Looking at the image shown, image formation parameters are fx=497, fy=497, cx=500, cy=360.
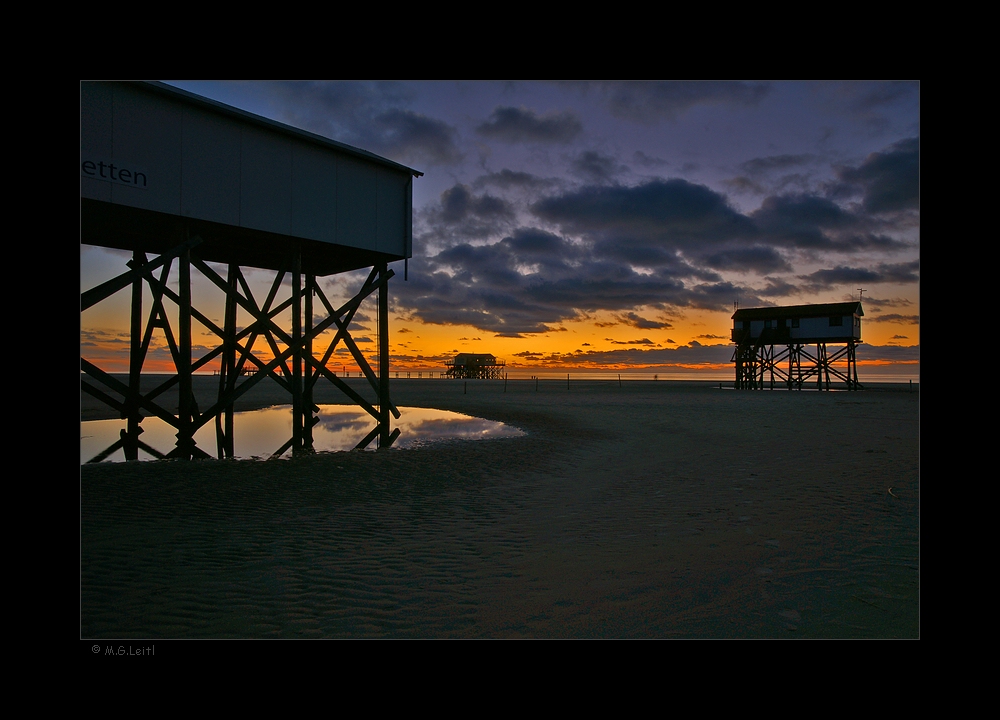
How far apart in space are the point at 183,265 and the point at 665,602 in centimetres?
1142

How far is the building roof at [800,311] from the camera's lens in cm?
4156

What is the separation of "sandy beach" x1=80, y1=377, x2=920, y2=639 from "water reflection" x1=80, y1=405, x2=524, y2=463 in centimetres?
412

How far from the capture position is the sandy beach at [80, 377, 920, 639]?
3621mm

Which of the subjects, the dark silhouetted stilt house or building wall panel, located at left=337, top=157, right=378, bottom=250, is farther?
building wall panel, located at left=337, top=157, right=378, bottom=250

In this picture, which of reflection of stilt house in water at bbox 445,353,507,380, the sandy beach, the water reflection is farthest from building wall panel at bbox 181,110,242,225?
reflection of stilt house in water at bbox 445,353,507,380

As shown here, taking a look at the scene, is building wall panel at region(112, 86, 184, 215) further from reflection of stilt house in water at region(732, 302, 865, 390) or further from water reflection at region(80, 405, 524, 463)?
reflection of stilt house in water at region(732, 302, 865, 390)

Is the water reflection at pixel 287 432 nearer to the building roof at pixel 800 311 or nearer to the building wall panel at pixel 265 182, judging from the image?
the building wall panel at pixel 265 182

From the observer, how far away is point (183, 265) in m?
10.8

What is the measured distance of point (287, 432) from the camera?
714 inches

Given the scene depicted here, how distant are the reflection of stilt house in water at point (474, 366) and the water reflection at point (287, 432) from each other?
6210 centimetres
